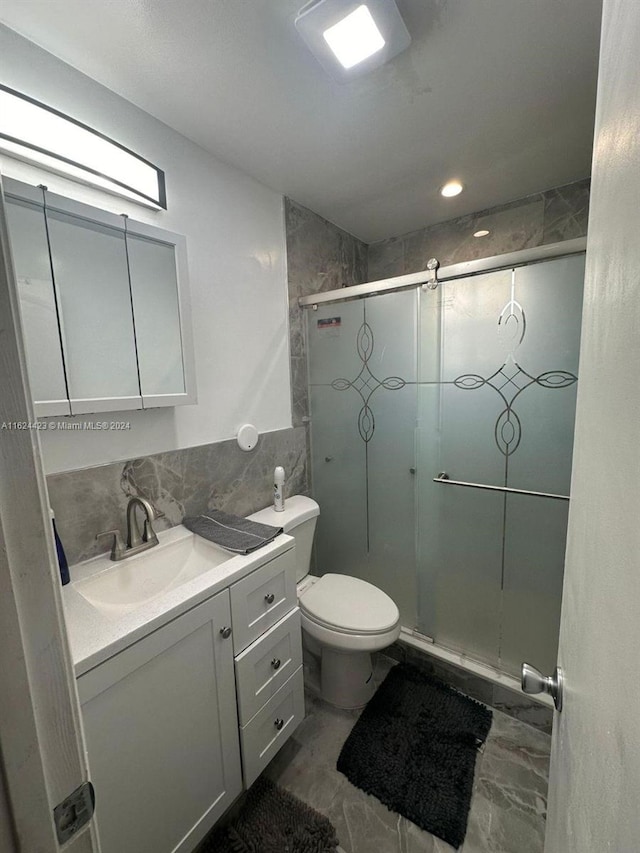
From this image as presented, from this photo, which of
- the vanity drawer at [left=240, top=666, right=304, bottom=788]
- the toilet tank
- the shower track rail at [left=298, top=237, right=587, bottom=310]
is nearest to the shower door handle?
the vanity drawer at [left=240, top=666, right=304, bottom=788]

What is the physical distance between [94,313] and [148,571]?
0.91m

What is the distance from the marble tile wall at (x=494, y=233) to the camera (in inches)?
70.6

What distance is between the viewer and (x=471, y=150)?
1503 millimetres

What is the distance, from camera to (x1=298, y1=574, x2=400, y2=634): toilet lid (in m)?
1.46

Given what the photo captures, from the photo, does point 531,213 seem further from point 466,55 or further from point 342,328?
point 342,328

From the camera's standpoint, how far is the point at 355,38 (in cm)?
99

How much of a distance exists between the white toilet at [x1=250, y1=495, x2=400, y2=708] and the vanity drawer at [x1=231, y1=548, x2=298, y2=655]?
278mm

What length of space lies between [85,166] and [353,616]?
1.95 metres

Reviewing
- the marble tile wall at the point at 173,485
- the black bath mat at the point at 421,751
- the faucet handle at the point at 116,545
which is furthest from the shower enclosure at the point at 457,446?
the faucet handle at the point at 116,545

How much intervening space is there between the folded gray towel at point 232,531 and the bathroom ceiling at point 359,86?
1.42 meters

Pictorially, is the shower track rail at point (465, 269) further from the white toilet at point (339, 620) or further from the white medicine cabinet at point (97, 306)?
the white toilet at point (339, 620)

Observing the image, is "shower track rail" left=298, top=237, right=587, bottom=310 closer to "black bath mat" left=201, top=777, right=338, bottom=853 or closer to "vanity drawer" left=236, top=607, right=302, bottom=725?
"vanity drawer" left=236, top=607, right=302, bottom=725

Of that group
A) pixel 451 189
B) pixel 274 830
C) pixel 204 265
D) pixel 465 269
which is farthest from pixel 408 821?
pixel 451 189

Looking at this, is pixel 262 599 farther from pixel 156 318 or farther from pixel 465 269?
pixel 465 269
